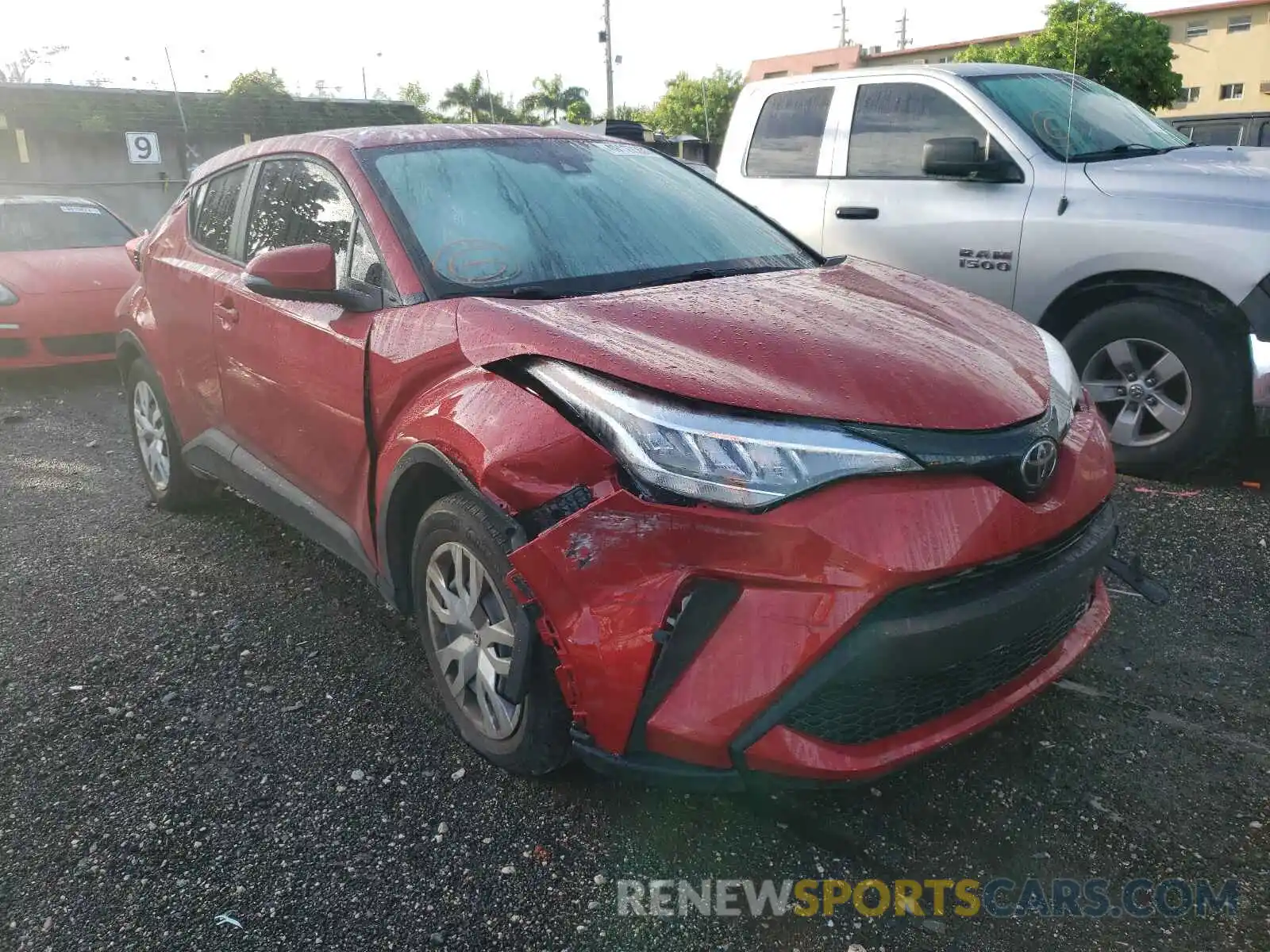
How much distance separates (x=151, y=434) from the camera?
4.66 metres

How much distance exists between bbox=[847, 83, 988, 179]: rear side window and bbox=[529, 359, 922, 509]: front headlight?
3.79 metres

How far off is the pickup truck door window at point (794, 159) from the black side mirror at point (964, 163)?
2.79ft

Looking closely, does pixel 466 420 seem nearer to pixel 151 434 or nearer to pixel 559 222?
pixel 559 222

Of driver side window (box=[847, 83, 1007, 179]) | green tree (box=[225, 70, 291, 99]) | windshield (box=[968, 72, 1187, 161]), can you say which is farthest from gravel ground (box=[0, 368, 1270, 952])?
green tree (box=[225, 70, 291, 99])

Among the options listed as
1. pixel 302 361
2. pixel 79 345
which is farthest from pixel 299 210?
pixel 79 345

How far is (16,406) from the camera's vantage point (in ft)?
24.2

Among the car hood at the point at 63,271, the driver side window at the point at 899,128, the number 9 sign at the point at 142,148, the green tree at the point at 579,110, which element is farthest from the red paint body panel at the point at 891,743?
the green tree at the point at 579,110

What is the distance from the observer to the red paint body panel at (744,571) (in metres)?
1.84

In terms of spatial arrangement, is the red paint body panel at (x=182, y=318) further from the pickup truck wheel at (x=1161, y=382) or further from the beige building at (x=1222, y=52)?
the beige building at (x=1222, y=52)

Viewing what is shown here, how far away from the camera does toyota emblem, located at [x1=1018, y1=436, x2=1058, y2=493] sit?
2055mm

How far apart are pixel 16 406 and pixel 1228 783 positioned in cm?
795

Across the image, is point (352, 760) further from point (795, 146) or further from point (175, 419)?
point (795, 146)

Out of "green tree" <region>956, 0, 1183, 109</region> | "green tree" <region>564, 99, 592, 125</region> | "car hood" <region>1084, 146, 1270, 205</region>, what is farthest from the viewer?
"green tree" <region>564, 99, 592, 125</region>

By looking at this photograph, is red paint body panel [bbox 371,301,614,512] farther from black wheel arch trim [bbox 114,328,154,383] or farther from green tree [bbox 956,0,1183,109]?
green tree [bbox 956,0,1183,109]
